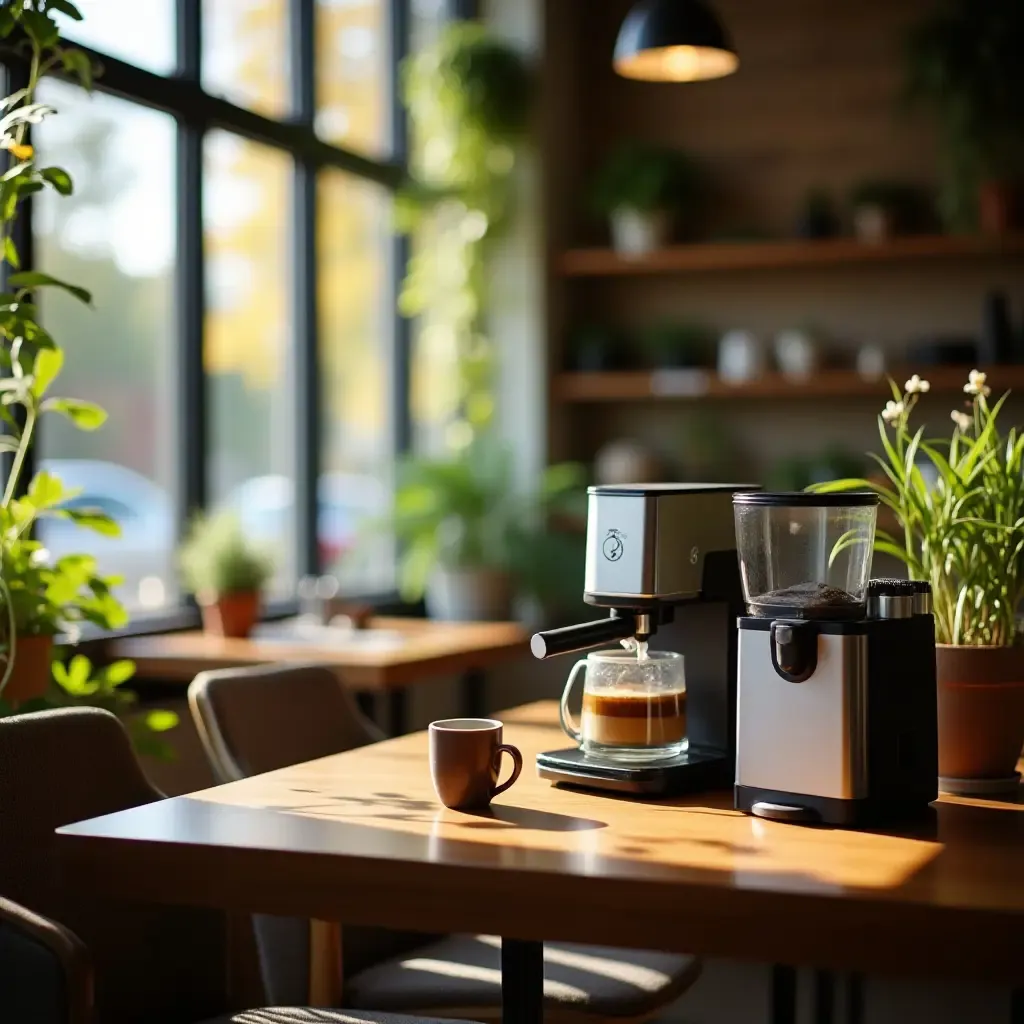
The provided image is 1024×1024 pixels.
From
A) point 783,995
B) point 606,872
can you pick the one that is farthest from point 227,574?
point 606,872

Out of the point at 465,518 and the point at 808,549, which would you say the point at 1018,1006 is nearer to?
the point at 808,549

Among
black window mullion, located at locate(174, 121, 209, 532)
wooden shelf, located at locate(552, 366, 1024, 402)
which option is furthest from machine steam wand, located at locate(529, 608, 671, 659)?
wooden shelf, located at locate(552, 366, 1024, 402)

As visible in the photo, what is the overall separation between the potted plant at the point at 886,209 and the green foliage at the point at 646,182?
59cm

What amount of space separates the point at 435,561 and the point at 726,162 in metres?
1.87

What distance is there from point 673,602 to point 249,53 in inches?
122

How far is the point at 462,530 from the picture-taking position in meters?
4.94

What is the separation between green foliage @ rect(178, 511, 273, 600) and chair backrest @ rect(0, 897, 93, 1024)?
224 centimetres

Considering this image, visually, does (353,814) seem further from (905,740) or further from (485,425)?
(485,425)

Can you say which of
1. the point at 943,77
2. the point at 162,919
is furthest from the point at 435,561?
the point at 162,919

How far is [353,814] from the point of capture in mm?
1697

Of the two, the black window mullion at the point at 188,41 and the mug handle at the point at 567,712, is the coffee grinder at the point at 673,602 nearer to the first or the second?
the mug handle at the point at 567,712

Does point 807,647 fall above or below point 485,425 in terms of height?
below

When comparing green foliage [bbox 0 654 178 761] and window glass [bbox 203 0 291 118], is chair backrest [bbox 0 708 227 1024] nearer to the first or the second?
green foliage [bbox 0 654 178 761]

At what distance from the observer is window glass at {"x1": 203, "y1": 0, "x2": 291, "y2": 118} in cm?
428
